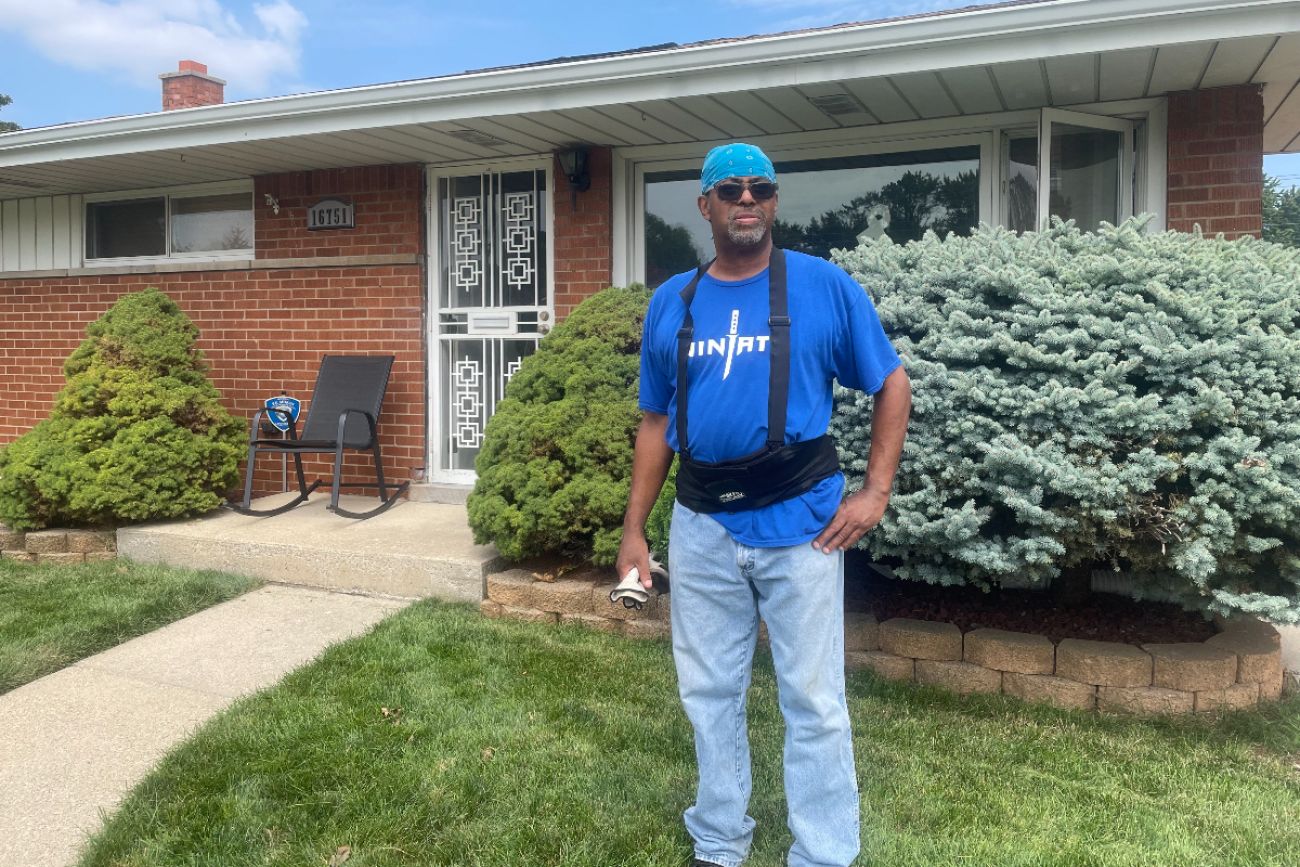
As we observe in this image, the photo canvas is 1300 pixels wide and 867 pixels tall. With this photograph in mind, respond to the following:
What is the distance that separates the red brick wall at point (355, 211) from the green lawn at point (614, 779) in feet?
12.1

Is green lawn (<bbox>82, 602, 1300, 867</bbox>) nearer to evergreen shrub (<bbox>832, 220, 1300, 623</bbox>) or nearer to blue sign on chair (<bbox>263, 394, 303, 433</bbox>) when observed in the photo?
evergreen shrub (<bbox>832, 220, 1300, 623</bbox>)

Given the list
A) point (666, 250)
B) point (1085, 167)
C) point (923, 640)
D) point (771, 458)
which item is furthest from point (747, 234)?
point (666, 250)

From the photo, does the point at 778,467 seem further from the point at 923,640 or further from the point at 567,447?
the point at 567,447

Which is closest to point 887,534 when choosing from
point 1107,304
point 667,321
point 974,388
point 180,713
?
point 974,388

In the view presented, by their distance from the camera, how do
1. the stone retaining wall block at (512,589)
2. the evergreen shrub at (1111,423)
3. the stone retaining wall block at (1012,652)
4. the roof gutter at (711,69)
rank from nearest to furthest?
the evergreen shrub at (1111,423) → the stone retaining wall block at (1012,652) → the roof gutter at (711,69) → the stone retaining wall block at (512,589)

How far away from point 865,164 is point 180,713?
4.46m

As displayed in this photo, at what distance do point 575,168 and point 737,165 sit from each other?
3.98 meters

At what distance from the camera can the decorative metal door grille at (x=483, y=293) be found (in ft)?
20.7

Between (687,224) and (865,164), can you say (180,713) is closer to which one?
(687,224)

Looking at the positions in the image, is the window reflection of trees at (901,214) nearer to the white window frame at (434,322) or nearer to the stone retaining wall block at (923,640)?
the white window frame at (434,322)

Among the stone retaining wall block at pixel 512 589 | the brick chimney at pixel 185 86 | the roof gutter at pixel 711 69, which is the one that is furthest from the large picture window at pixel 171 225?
the stone retaining wall block at pixel 512 589

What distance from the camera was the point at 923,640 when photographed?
359 centimetres

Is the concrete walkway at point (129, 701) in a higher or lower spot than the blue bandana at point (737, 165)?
lower

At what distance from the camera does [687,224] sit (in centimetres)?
598
